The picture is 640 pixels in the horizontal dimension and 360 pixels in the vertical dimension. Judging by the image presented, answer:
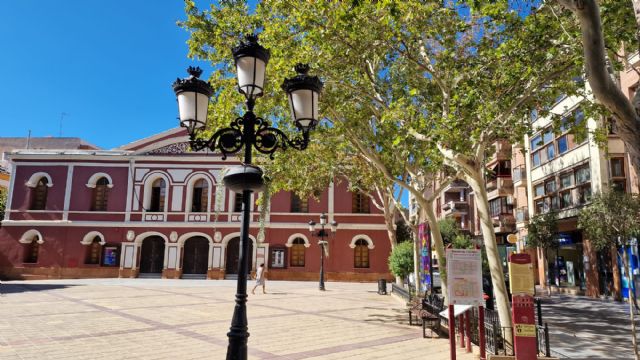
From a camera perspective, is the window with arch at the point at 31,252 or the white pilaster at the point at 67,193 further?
the white pilaster at the point at 67,193

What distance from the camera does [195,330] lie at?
9703mm

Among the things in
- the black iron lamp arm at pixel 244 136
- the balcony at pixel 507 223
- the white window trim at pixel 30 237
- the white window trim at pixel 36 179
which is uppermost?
the white window trim at pixel 36 179

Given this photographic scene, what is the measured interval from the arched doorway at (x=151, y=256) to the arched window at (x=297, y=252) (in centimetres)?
902

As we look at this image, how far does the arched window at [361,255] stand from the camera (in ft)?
93.6

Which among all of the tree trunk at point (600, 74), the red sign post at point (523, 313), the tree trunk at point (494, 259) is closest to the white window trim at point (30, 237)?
the tree trunk at point (494, 259)

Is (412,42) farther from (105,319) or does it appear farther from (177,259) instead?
(177,259)

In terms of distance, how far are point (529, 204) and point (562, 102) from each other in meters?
7.47

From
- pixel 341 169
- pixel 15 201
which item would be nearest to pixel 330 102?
pixel 341 169

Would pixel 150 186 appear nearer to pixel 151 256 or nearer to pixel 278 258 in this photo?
pixel 151 256

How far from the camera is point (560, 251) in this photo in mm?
25141

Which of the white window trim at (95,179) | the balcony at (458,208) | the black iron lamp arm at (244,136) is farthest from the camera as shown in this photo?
the balcony at (458,208)

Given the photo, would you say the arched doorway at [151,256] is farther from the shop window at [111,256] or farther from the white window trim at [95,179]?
the white window trim at [95,179]

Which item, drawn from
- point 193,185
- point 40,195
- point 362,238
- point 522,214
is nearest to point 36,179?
point 40,195

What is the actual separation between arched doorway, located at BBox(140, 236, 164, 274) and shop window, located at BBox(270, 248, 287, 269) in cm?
773
